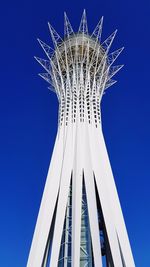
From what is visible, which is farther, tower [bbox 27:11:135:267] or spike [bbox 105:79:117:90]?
spike [bbox 105:79:117:90]

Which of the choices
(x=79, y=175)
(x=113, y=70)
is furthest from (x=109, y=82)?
(x=79, y=175)

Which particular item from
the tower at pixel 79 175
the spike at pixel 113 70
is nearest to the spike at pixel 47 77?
the tower at pixel 79 175

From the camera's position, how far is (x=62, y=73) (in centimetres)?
3438

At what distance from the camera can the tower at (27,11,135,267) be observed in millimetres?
23641

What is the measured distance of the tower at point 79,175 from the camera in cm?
2364

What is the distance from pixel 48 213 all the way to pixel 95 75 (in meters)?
16.1

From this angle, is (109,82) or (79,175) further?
(109,82)

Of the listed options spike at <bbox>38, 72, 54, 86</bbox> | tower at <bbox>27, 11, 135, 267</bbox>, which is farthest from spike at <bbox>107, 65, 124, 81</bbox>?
spike at <bbox>38, 72, 54, 86</bbox>

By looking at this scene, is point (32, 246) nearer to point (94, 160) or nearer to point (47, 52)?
point (94, 160)

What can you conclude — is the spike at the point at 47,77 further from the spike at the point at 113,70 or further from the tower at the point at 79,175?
the spike at the point at 113,70

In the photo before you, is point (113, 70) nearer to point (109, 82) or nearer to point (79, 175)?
point (109, 82)

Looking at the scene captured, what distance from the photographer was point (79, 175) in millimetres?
26016

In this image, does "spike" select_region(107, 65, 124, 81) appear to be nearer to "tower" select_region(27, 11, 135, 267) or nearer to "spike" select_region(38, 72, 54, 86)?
"tower" select_region(27, 11, 135, 267)

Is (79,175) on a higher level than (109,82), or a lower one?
lower
